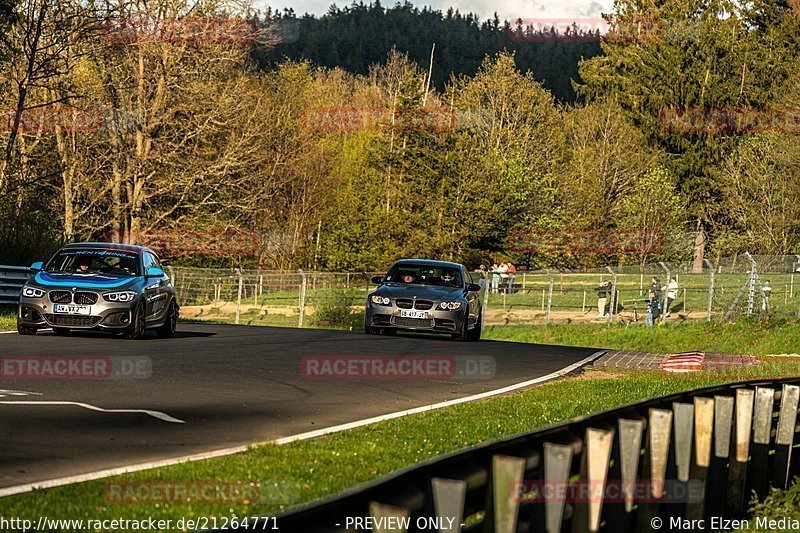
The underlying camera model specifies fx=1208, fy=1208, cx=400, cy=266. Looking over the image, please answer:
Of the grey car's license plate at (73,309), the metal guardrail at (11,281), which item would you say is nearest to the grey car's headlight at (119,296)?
the grey car's license plate at (73,309)

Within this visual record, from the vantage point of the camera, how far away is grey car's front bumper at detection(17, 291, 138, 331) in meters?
19.8

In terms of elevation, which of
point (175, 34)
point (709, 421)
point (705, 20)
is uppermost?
point (705, 20)

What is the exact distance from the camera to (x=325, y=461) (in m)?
8.84

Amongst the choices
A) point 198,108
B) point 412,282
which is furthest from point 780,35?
point 412,282

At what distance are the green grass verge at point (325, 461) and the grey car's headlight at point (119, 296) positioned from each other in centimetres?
781

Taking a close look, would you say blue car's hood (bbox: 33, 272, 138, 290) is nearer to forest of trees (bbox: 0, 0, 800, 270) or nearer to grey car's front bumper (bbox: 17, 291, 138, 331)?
grey car's front bumper (bbox: 17, 291, 138, 331)

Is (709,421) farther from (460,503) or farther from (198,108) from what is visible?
(198,108)

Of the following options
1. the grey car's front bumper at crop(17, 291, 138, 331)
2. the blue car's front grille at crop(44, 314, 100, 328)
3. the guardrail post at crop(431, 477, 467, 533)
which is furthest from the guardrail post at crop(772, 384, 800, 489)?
the blue car's front grille at crop(44, 314, 100, 328)

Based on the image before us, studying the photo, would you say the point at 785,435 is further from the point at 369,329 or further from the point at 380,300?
the point at 369,329

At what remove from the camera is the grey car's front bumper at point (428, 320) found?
2469 centimetres

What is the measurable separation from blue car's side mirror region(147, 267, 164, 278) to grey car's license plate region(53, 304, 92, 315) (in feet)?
5.06

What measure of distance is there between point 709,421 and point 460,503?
3.73 metres

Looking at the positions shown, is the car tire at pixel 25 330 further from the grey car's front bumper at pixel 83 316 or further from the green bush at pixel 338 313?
the green bush at pixel 338 313

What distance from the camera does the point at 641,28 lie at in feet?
312
